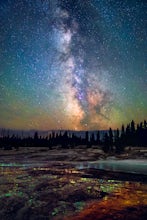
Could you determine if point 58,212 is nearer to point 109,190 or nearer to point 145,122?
point 109,190

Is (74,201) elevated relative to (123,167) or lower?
elevated

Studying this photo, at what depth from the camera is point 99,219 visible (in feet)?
32.7

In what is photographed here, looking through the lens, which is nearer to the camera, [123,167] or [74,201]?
[74,201]

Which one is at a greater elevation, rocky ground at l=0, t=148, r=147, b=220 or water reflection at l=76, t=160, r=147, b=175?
rocky ground at l=0, t=148, r=147, b=220

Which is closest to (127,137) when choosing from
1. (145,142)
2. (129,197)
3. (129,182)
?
(145,142)

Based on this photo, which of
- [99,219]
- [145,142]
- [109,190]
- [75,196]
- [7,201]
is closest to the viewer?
[99,219]

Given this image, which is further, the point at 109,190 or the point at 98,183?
the point at 98,183

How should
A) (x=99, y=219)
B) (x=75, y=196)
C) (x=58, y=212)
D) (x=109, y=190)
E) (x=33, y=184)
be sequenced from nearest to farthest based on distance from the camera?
(x=99, y=219)
(x=58, y=212)
(x=75, y=196)
(x=109, y=190)
(x=33, y=184)

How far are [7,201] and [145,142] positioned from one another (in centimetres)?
7578

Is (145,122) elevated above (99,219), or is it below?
above

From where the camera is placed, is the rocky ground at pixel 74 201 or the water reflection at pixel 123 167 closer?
the rocky ground at pixel 74 201

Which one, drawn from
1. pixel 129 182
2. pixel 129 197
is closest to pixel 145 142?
pixel 129 182

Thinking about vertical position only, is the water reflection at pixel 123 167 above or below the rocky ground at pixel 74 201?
below

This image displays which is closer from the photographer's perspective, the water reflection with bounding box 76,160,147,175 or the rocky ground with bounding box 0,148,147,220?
the rocky ground with bounding box 0,148,147,220
